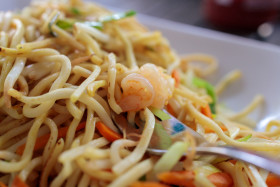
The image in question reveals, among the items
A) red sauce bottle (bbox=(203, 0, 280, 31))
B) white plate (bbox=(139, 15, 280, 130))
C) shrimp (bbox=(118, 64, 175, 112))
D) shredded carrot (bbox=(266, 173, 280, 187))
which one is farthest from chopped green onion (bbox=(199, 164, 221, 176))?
red sauce bottle (bbox=(203, 0, 280, 31))

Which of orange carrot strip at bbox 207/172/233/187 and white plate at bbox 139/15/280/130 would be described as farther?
white plate at bbox 139/15/280/130

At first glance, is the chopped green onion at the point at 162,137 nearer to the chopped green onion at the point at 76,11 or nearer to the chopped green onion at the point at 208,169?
the chopped green onion at the point at 208,169

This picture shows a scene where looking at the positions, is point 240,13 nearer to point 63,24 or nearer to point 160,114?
point 63,24

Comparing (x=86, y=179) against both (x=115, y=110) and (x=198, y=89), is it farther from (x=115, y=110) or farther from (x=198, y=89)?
(x=198, y=89)

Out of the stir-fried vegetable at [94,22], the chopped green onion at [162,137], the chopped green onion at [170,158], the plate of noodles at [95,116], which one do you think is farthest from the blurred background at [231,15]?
the chopped green onion at [170,158]

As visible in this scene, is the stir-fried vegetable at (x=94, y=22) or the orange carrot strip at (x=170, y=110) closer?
the orange carrot strip at (x=170, y=110)

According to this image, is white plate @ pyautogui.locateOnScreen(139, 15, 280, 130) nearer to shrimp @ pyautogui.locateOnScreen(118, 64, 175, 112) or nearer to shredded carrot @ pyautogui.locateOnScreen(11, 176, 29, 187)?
shrimp @ pyautogui.locateOnScreen(118, 64, 175, 112)
